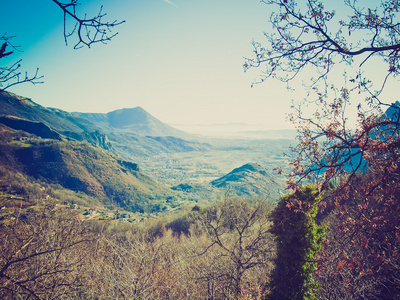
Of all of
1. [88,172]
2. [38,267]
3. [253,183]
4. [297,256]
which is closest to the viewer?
[38,267]

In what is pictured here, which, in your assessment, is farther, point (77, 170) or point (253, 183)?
point (253, 183)

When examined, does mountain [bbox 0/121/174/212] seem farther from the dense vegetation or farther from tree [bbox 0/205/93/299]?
tree [bbox 0/205/93/299]

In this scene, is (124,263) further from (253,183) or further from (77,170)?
(253,183)

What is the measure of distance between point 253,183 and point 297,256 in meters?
130

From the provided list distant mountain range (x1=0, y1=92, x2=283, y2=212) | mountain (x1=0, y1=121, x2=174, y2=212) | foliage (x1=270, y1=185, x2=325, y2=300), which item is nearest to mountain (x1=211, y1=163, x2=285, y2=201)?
distant mountain range (x1=0, y1=92, x2=283, y2=212)

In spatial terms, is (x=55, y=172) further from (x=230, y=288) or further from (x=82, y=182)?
(x=230, y=288)

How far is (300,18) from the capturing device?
11.7 ft

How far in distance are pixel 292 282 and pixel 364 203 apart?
5.83m

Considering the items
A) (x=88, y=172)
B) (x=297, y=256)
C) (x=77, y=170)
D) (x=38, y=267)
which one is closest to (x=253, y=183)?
(x=88, y=172)

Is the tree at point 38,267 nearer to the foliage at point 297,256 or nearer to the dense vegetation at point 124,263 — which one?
the dense vegetation at point 124,263

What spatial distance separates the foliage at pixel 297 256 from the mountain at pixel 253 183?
107664 mm

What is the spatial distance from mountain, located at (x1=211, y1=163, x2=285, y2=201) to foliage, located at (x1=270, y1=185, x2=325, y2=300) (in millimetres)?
107664

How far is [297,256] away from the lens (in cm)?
773

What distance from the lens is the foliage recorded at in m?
7.50
